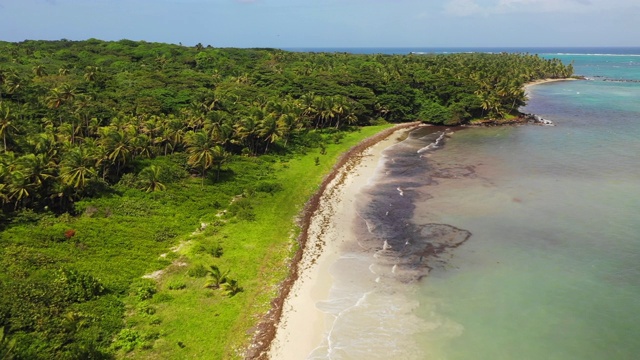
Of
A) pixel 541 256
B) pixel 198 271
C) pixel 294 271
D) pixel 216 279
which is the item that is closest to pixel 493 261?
pixel 541 256

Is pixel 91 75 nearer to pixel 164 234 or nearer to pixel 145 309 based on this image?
pixel 164 234

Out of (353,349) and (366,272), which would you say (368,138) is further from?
(353,349)

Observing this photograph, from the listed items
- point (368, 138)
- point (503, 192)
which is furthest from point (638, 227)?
point (368, 138)

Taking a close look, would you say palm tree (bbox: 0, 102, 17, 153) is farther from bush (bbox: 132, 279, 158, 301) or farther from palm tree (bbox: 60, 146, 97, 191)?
bush (bbox: 132, 279, 158, 301)

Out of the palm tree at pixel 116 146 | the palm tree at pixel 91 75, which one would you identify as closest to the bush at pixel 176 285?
the palm tree at pixel 116 146

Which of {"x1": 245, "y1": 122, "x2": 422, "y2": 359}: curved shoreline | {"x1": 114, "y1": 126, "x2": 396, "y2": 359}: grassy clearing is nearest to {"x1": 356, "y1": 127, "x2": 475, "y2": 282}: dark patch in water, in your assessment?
{"x1": 245, "y1": 122, "x2": 422, "y2": 359}: curved shoreline
